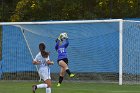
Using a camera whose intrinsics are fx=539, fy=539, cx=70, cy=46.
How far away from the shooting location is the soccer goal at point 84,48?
2342 cm

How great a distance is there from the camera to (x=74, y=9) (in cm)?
3169

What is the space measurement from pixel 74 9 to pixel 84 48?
7561 mm

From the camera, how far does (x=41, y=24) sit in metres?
25.3

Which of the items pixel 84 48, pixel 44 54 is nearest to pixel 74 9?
pixel 84 48

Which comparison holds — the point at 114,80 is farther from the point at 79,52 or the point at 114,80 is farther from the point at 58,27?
the point at 58,27

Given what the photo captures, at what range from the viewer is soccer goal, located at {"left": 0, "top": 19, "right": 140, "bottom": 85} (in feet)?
76.8

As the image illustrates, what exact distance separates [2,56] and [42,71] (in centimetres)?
907

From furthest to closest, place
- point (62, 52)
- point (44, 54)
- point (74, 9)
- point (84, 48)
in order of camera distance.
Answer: point (74, 9)
point (84, 48)
point (62, 52)
point (44, 54)

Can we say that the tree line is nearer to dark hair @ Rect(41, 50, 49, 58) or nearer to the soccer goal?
the soccer goal

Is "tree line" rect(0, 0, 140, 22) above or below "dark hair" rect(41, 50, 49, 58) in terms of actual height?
above

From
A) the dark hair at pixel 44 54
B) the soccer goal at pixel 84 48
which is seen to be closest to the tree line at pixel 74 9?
the soccer goal at pixel 84 48

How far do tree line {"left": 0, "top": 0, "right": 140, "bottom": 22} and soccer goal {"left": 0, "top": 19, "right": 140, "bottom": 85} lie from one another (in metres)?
6.29

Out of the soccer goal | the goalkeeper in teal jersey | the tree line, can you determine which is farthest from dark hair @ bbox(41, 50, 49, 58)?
the tree line

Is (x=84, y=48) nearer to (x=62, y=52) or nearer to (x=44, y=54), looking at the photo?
(x=62, y=52)
